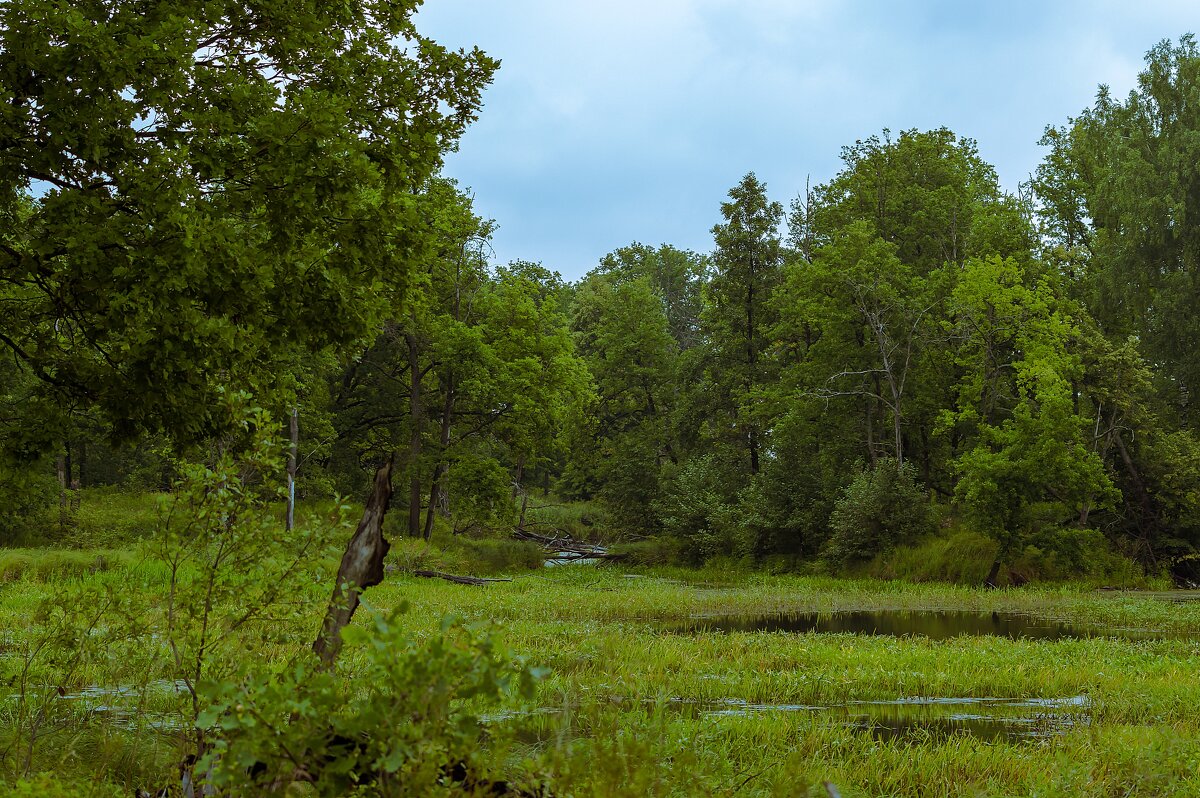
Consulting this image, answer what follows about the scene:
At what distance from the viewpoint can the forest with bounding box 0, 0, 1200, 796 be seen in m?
5.10

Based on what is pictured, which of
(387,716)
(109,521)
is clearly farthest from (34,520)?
(387,716)

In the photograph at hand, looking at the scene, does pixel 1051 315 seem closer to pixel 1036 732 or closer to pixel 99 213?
pixel 1036 732

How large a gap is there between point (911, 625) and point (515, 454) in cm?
1922

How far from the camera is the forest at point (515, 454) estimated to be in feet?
16.7

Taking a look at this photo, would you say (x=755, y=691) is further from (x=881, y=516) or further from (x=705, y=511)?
(x=705, y=511)

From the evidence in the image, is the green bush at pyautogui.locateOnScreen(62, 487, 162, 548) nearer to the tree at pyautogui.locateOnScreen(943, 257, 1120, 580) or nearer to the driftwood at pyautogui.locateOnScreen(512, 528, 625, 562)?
the driftwood at pyautogui.locateOnScreen(512, 528, 625, 562)

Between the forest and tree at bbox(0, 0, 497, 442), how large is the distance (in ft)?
0.16

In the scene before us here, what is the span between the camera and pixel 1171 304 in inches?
1352

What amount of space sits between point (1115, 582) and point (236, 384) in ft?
84.2

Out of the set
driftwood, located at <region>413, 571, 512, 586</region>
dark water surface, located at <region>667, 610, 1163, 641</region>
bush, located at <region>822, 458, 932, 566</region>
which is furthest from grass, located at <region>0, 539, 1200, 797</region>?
bush, located at <region>822, 458, 932, 566</region>

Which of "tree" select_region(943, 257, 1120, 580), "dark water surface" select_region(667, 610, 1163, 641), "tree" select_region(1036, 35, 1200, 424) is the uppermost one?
"tree" select_region(1036, 35, 1200, 424)

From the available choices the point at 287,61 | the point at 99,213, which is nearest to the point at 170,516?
the point at 99,213

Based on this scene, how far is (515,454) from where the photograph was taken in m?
34.7

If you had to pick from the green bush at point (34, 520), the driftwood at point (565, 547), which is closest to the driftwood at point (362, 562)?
the green bush at point (34, 520)
